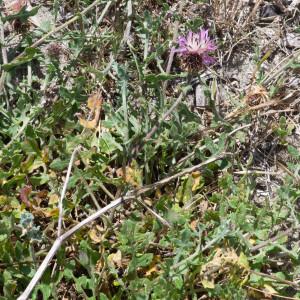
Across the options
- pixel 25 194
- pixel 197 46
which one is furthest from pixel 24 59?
pixel 197 46

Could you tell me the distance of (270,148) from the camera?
310 centimetres

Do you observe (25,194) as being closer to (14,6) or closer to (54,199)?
(54,199)

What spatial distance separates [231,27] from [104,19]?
0.62m

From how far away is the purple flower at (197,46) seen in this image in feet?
9.10

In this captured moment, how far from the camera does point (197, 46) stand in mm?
2797

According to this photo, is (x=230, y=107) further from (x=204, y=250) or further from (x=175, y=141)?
(x=204, y=250)

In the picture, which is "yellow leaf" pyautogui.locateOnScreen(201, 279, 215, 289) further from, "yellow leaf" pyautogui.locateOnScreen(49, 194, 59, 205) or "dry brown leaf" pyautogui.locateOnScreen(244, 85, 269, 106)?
"dry brown leaf" pyautogui.locateOnScreen(244, 85, 269, 106)

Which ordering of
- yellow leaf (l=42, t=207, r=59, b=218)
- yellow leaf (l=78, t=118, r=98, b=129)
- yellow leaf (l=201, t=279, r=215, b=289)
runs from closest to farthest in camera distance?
1. yellow leaf (l=201, t=279, r=215, b=289)
2. yellow leaf (l=42, t=207, r=59, b=218)
3. yellow leaf (l=78, t=118, r=98, b=129)

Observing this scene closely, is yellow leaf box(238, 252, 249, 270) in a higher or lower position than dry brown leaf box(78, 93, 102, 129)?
lower

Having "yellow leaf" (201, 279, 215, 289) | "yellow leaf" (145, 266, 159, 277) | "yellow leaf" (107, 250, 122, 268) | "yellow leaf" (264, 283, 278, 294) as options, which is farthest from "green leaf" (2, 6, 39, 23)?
"yellow leaf" (264, 283, 278, 294)

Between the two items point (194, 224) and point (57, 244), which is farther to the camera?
point (194, 224)

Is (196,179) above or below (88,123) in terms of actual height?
below

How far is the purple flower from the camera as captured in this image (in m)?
2.77

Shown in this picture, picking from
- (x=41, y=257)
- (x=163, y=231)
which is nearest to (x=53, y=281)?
(x=41, y=257)
